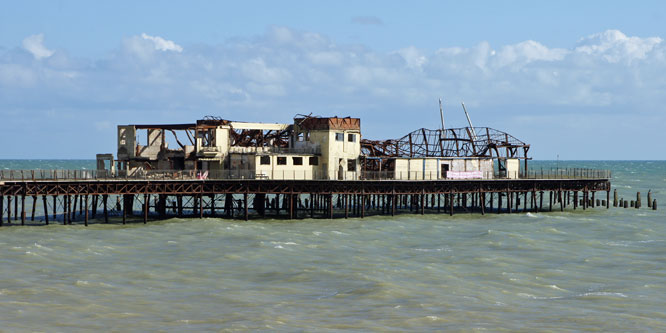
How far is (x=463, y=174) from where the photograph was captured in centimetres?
9331

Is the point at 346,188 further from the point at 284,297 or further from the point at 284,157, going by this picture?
the point at 284,297

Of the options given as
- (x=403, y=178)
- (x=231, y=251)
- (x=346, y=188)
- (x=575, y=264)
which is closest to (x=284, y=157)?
(x=346, y=188)

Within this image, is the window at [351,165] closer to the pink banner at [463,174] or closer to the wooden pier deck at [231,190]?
the wooden pier deck at [231,190]

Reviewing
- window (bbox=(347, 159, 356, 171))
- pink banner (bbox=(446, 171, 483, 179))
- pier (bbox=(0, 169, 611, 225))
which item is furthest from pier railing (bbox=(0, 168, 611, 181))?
window (bbox=(347, 159, 356, 171))

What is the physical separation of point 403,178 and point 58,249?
135 ft

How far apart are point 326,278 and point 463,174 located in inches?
1839

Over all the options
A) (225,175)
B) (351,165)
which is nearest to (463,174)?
(351,165)

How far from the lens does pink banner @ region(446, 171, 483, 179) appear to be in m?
92.1

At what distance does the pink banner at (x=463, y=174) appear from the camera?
302ft

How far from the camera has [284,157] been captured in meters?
85.2

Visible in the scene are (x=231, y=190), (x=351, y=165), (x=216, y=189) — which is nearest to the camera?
(x=216, y=189)

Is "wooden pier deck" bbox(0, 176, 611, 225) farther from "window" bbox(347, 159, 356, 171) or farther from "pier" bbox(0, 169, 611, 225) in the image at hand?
"window" bbox(347, 159, 356, 171)

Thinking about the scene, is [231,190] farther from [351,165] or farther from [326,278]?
[326,278]

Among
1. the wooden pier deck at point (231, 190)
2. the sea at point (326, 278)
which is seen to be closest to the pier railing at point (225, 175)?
the wooden pier deck at point (231, 190)
